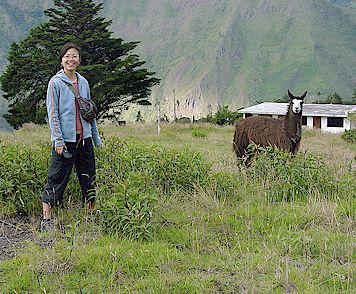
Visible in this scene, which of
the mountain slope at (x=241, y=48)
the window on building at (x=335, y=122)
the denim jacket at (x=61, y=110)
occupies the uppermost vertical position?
the mountain slope at (x=241, y=48)

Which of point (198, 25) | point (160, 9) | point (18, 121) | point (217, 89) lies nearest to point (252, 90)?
point (217, 89)

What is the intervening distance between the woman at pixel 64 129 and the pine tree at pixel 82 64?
23.9 metres

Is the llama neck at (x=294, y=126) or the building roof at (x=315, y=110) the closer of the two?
the llama neck at (x=294, y=126)

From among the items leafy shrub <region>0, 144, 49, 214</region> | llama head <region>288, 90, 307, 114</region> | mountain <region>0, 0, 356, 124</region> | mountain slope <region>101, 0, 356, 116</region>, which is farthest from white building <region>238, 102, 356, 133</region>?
mountain <region>0, 0, 356, 124</region>

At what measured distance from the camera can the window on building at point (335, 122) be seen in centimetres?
4684

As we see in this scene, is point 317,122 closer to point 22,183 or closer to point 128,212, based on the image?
point 22,183

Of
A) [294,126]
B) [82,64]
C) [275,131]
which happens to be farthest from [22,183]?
[82,64]

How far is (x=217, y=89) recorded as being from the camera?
447ft

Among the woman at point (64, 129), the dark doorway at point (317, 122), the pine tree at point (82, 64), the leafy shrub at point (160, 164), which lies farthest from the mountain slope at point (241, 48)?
the woman at point (64, 129)

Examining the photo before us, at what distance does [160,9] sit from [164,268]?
197 m

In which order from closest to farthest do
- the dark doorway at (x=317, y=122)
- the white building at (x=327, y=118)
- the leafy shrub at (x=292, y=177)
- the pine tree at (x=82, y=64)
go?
the leafy shrub at (x=292, y=177) < the pine tree at (x=82, y=64) < the white building at (x=327, y=118) < the dark doorway at (x=317, y=122)

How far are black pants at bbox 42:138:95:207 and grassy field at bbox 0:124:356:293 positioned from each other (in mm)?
165

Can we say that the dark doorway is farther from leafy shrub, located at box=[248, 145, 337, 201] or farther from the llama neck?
leafy shrub, located at box=[248, 145, 337, 201]

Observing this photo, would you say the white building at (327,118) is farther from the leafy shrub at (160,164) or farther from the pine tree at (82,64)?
the leafy shrub at (160,164)
